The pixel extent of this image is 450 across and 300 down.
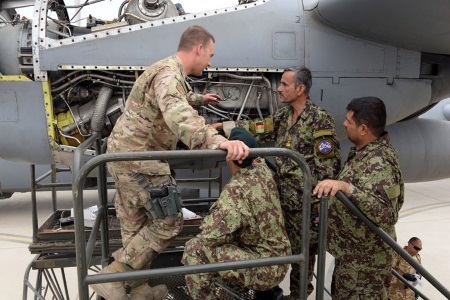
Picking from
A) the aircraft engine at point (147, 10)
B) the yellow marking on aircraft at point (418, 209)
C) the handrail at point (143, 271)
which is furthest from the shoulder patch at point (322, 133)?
the yellow marking on aircraft at point (418, 209)

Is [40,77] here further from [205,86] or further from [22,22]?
[205,86]

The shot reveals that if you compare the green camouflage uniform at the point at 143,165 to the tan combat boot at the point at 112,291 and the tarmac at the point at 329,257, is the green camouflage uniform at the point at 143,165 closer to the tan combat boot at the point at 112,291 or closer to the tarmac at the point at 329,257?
the tan combat boot at the point at 112,291

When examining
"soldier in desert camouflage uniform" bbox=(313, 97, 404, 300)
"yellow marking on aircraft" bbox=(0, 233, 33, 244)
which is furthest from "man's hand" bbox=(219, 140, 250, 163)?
"yellow marking on aircraft" bbox=(0, 233, 33, 244)

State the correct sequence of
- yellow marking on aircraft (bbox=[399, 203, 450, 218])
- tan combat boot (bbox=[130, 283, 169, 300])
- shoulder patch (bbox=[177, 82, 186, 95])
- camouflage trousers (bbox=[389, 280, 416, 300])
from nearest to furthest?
shoulder patch (bbox=[177, 82, 186, 95]) → tan combat boot (bbox=[130, 283, 169, 300]) → camouflage trousers (bbox=[389, 280, 416, 300]) → yellow marking on aircraft (bbox=[399, 203, 450, 218])

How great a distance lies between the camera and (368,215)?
Answer: 7.75 feet

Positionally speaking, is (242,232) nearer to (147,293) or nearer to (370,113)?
(147,293)

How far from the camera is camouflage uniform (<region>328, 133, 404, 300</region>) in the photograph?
7.97 feet

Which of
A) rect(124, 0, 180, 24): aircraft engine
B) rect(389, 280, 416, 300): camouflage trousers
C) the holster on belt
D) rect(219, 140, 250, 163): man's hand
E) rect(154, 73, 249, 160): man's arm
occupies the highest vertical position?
rect(124, 0, 180, 24): aircraft engine

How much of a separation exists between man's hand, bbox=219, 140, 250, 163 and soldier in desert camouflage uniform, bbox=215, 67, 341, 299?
114 centimetres

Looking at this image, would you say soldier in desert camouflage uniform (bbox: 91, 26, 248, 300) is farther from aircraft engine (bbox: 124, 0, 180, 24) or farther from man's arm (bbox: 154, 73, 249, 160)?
aircraft engine (bbox: 124, 0, 180, 24)

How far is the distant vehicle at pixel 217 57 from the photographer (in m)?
3.44

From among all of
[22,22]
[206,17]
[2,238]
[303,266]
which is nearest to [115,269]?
[303,266]

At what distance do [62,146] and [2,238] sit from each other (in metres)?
3.51

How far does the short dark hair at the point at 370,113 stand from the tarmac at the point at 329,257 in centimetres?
248
